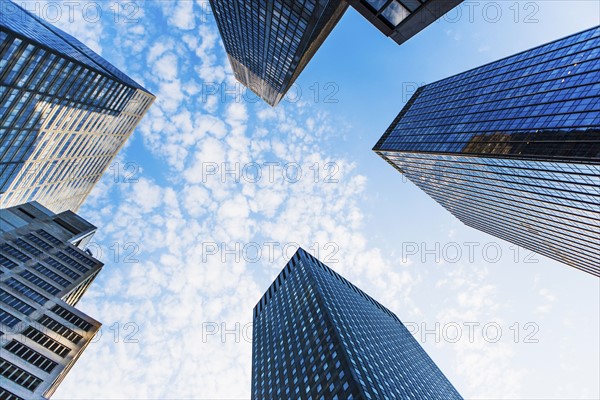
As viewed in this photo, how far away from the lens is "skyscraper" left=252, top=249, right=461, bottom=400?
→ 198 ft

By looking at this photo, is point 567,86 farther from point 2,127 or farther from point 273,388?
point 2,127

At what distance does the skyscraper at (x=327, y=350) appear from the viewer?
60.4 metres

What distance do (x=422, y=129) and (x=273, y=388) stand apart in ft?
235

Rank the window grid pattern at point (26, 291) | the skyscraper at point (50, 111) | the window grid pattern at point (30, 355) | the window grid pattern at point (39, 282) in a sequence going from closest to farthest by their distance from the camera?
the window grid pattern at point (30, 355) → the window grid pattern at point (26, 291) → the window grid pattern at point (39, 282) → the skyscraper at point (50, 111)

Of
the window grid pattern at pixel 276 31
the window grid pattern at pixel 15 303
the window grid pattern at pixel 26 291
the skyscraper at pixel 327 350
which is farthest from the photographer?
the skyscraper at pixel 327 350

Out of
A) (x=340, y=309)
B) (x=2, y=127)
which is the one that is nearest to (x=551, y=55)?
(x=340, y=309)

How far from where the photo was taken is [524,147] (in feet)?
186

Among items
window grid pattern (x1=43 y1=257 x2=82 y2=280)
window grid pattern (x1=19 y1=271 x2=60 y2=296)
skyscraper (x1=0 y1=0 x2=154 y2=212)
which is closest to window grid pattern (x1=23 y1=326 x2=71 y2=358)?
window grid pattern (x1=19 y1=271 x2=60 y2=296)

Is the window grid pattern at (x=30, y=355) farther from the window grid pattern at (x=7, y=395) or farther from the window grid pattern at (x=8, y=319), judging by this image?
the window grid pattern at (x=7, y=395)

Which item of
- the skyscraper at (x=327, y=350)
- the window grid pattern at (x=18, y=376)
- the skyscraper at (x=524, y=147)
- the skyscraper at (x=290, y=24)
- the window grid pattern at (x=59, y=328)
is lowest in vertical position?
the window grid pattern at (x=18, y=376)

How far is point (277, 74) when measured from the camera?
82.8m

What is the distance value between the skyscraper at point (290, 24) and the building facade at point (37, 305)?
56471 millimetres

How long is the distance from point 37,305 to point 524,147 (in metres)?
81.9

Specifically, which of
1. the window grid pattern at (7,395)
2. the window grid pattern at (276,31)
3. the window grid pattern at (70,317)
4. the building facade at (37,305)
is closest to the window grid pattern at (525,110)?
the window grid pattern at (276,31)
